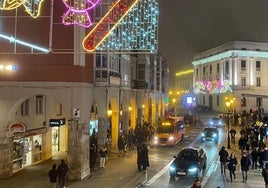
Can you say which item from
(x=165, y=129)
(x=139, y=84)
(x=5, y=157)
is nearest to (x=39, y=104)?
(x=5, y=157)

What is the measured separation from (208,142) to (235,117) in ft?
59.7

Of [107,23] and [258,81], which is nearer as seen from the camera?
[107,23]

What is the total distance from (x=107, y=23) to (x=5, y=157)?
9240mm

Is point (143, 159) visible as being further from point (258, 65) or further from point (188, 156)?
point (258, 65)

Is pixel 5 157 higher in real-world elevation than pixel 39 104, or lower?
lower

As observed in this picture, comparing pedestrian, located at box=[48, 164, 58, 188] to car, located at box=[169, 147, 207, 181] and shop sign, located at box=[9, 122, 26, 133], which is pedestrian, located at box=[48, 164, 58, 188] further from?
car, located at box=[169, 147, 207, 181]

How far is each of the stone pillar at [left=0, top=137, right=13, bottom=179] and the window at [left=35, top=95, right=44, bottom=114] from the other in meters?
5.07

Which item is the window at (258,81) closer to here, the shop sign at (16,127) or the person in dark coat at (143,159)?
the person in dark coat at (143,159)

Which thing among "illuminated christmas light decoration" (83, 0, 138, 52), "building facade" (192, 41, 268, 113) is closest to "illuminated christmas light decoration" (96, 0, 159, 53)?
"illuminated christmas light decoration" (83, 0, 138, 52)

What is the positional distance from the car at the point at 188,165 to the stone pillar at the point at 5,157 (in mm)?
8878

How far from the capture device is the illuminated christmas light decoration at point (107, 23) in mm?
21156

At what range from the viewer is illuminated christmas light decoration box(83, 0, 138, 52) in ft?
69.4

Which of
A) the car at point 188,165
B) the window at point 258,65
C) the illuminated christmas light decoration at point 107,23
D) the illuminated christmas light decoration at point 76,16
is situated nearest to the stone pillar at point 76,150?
the illuminated christmas light decoration at point 107,23

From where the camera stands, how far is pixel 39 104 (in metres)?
30.6
